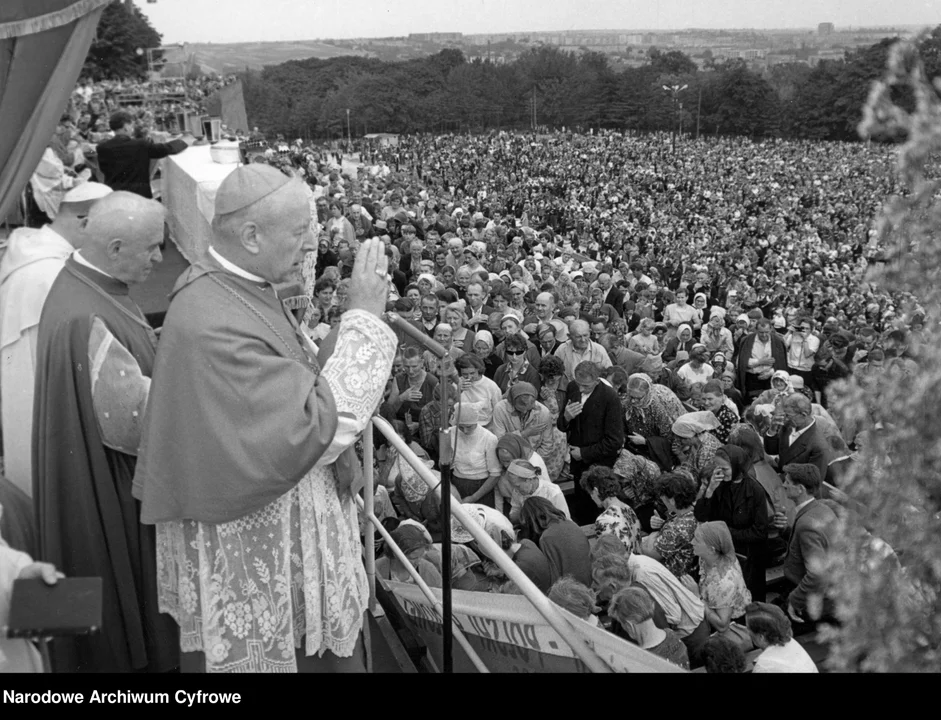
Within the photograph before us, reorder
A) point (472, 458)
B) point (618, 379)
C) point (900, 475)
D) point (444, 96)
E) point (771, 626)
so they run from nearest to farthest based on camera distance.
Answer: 1. point (900, 475)
2. point (771, 626)
3. point (472, 458)
4. point (618, 379)
5. point (444, 96)

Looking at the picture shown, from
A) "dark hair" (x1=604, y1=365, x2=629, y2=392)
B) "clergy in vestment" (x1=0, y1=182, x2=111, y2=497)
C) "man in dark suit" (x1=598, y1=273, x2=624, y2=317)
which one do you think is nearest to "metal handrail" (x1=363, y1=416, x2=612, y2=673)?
"clergy in vestment" (x1=0, y1=182, x2=111, y2=497)

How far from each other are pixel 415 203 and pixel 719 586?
1502cm

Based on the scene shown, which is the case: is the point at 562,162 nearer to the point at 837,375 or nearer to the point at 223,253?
the point at 837,375

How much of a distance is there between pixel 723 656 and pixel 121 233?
2.31m

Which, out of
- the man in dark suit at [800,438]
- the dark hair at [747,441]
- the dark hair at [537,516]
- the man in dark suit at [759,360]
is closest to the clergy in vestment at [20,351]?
the dark hair at [537,516]

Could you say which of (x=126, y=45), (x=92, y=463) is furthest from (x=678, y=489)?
(x=126, y=45)

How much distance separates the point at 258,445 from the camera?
1829mm

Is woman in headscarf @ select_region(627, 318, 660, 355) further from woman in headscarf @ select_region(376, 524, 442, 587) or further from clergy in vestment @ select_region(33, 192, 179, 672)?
clergy in vestment @ select_region(33, 192, 179, 672)

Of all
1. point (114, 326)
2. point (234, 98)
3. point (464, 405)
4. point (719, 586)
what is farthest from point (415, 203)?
point (114, 326)

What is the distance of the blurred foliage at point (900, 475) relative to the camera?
1.25 metres

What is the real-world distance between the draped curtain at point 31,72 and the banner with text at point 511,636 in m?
1.95

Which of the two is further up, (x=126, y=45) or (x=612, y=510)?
(x=126, y=45)

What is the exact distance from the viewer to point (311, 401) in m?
Result: 1.85

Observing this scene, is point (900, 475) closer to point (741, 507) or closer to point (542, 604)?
point (542, 604)
